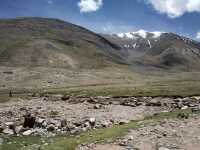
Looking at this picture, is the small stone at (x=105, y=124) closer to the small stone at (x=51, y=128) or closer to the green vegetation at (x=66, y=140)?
the green vegetation at (x=66, y=140)

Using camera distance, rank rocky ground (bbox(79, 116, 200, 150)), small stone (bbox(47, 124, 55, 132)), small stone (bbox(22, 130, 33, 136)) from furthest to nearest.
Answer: small stone (bbox(47, 124, 55, 132))
small stone (bbox(22, 130, 33, 136))
rocky ground (bbox(79, 116, 200, 150))

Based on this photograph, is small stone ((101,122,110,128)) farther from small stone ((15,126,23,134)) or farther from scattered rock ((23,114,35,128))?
small stone ((15,126,23,134))

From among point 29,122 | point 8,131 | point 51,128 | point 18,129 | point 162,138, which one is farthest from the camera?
point 29,122

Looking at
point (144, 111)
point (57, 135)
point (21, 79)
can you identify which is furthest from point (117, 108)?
point (21, 79)

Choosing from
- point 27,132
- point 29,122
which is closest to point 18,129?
point 27,132

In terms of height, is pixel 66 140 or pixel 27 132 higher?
Answer: pixel 27 132

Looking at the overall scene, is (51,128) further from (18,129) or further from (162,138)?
(162,138)

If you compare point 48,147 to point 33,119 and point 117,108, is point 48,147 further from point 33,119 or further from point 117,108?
point 117,108

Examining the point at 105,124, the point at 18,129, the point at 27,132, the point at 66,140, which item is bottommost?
the point at 66,140

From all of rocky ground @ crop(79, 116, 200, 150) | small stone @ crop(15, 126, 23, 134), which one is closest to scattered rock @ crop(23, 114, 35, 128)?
small stone @ crop(15, 126, 23, 134)

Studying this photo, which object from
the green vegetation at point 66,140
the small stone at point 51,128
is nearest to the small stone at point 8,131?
the green vegetation at point 66,140

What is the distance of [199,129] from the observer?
3219cm

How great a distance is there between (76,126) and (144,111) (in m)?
15.4

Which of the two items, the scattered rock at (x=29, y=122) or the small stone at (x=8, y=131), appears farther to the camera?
the scattered rock at (x=29, y=122)
